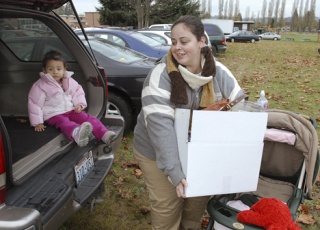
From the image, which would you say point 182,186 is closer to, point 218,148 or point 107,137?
point 218,148

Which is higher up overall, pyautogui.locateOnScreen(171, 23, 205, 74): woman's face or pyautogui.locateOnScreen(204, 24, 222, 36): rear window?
pyautogui.locateOnScreen(171, 23, 205, 74): woman's face

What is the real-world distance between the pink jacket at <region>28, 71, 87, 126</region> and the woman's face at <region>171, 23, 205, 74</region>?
1678 mm

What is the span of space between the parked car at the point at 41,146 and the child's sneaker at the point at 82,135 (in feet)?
0.19

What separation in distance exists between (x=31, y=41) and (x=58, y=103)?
1.37 metres

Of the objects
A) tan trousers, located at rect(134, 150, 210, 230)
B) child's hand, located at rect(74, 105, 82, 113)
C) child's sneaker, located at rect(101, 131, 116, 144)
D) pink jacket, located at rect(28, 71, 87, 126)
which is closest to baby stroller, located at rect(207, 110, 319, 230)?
tan trousers, located at rect(134, 150, 210, 230)

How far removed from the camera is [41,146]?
9.37 feet

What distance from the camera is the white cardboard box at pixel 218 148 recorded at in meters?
1.86

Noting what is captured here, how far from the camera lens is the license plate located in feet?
8.35

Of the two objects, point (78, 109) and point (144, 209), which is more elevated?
point (78, 109)

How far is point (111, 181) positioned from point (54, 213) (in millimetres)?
1842

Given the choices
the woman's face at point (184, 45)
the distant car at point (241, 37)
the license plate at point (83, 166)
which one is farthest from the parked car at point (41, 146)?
the distant car at point (241, 37)

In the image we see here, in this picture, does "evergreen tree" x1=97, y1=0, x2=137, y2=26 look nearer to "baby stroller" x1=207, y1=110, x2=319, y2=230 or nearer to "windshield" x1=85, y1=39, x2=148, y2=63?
"windshield" x1=85, y1=39, x2=148, y2=63

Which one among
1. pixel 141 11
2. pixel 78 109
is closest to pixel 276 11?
pixel 141 11

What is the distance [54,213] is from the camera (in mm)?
2014
